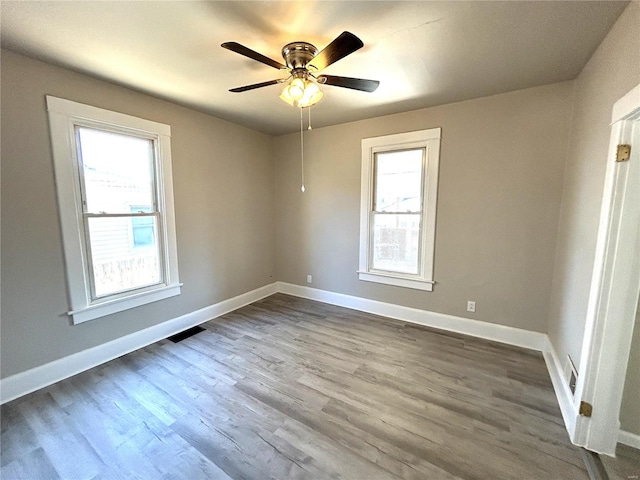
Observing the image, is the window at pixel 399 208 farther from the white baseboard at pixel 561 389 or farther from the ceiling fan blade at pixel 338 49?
the ceiling fan blade at pixel 338 49

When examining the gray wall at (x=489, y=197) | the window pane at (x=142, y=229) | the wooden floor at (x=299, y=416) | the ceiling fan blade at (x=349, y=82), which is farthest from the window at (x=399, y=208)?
the window pane at (x=142, y=229)

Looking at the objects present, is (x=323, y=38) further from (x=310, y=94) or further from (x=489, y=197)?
(x=489, y=197)

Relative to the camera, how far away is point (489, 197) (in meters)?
2.75

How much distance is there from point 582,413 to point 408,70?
266cm

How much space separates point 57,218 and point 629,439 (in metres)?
4.31

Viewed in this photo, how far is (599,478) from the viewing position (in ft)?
4.58

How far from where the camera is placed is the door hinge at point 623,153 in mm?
1393

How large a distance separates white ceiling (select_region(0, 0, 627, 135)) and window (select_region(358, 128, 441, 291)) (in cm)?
75

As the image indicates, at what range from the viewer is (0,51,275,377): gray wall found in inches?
76.6

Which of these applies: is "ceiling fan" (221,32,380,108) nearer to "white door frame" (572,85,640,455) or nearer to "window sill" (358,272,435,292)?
"white door frame" (572,85,640,455)

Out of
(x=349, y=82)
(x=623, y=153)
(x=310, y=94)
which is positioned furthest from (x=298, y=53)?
(x=623, y=153)

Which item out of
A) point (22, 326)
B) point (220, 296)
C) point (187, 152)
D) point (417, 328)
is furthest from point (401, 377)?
point (187, 152)

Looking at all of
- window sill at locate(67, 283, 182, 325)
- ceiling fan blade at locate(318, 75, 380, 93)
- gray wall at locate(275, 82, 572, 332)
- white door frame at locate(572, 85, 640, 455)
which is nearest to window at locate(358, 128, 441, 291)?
gray wall at locate(275, 82, 572, 332)

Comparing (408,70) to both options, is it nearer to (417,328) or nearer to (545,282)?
(545,282)
